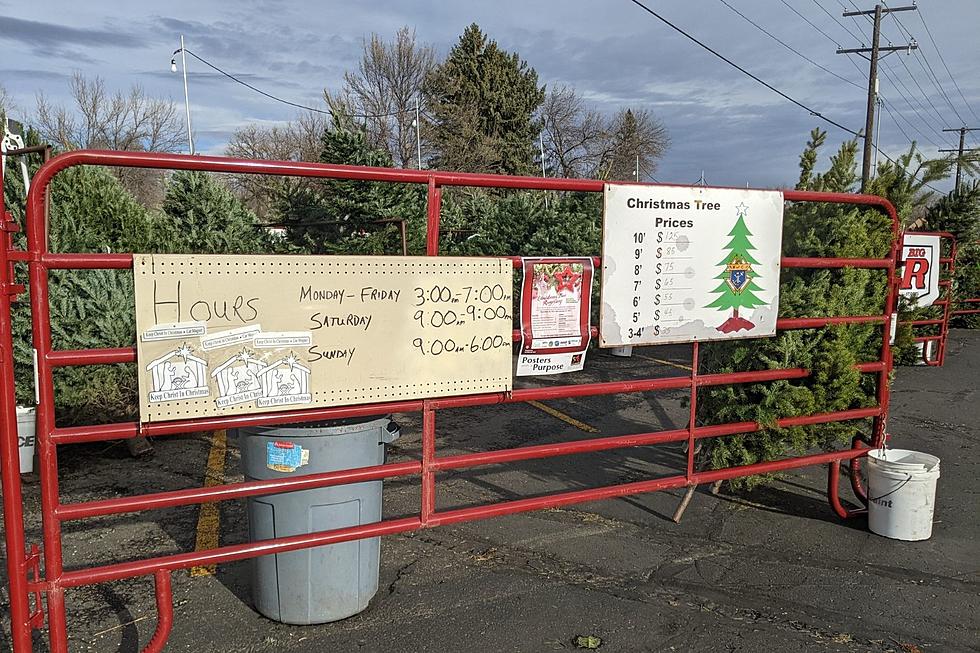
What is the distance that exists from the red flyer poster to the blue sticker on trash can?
1.12 m

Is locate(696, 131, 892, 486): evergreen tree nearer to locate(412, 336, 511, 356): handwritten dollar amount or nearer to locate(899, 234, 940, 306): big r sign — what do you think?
locate(412, 336, 511, 356): handwritten dollar amount

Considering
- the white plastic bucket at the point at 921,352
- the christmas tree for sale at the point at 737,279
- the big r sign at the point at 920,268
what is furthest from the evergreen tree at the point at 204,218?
the white plastic bucket at the point at 921,352

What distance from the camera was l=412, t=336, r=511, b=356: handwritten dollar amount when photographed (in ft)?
10.7

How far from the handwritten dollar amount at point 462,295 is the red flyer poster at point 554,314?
0.46 ft

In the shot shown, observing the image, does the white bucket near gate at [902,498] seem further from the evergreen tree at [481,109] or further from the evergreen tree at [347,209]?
the evergreen tree at [481,109]

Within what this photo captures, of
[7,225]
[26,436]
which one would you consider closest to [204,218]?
[26,436]

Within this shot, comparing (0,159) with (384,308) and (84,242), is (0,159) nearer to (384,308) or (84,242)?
(384,308)

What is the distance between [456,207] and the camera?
17031mm

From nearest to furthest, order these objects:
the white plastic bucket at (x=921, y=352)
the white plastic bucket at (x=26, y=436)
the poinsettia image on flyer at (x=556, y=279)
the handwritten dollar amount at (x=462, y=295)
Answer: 1. the handwritten dollar amount at (x=462, y=295)
2. the poinsettia image on flyer at (x=556, y=279)
3. the white plastic bucket at (x=26, y=436)
4. the white plastic bucket at (x=921, y=352)

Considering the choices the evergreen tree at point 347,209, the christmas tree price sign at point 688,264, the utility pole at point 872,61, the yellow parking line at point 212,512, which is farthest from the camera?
the utility pole at point 872,61

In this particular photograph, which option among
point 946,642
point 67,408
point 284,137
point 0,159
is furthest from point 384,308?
point 284,137

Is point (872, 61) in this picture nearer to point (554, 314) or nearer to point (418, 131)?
point (418, 131)

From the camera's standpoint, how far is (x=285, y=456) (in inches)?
131

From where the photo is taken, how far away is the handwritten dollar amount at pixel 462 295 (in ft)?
10.6
